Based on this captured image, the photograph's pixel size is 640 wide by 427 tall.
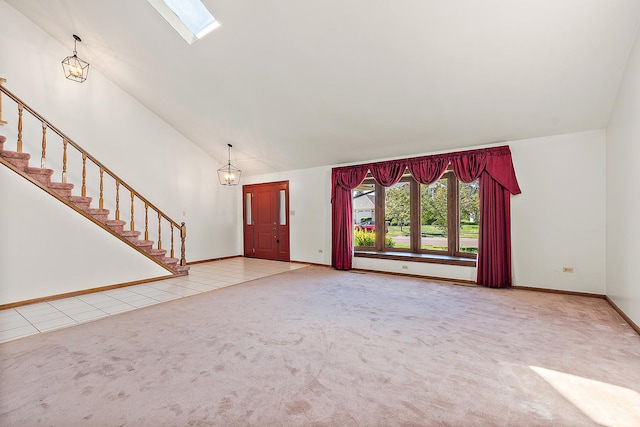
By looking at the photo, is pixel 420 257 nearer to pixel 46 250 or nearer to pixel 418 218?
pixel 418 218

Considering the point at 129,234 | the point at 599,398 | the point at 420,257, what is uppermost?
the point at 129,234

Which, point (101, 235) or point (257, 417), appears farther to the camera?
point (101, 235)

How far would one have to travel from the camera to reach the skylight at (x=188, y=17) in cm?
380

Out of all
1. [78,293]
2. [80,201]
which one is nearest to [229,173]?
[80,201]

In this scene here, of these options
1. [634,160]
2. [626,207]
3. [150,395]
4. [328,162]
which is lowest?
[150,395]

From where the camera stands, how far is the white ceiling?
289 centimetres

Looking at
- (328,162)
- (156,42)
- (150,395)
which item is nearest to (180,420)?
(150,395)

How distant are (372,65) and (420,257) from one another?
3.65m

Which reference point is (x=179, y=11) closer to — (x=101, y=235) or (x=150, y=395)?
(x=101, y=235)

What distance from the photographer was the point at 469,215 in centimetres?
539

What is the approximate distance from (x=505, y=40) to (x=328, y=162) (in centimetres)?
407

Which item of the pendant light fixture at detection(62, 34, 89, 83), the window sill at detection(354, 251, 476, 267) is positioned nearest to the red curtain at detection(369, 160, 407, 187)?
the window sill at detection(354, 251, 476, 267)

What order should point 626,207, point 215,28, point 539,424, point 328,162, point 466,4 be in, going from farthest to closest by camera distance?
point 328,162, point 215,28, point 626,207, point 466,4, point 539,424

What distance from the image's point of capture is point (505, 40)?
9.84ft
